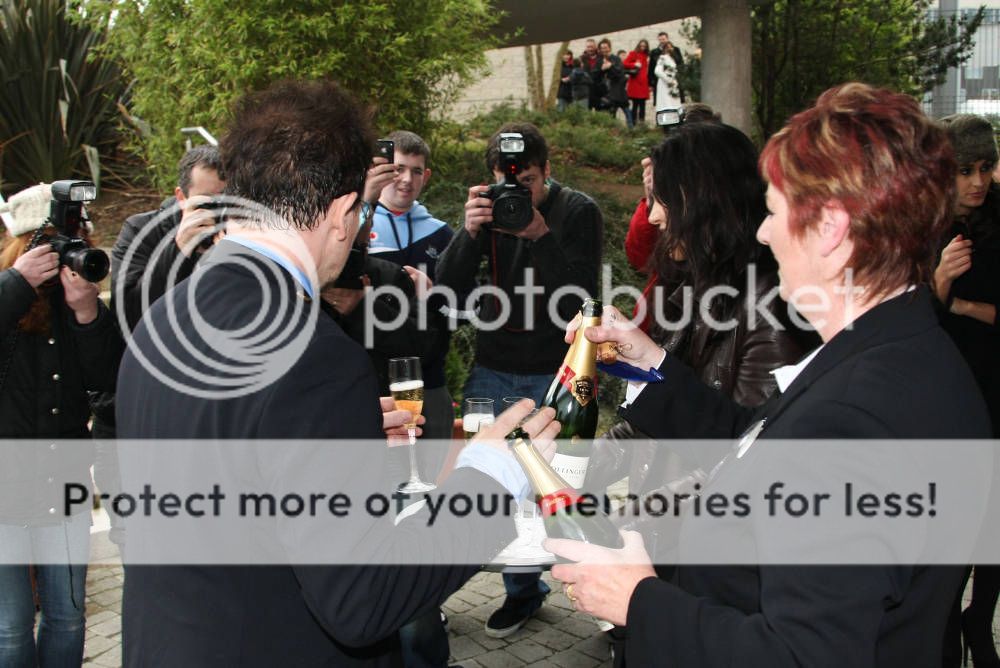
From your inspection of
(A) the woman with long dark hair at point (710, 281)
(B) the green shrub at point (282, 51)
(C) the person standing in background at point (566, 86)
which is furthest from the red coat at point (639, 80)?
(A) the woman with long dark hair at point (710, 281)

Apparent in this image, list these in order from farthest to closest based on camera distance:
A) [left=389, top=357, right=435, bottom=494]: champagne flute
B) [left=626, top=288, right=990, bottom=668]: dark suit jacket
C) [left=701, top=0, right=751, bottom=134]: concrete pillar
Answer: [left=701, top=0, right=751, bottom=134]: concrete pillar
[left=389, top=357, right=435, bottom=494]: champagne flute
[left=626, top=288, right=990, bottom=668]: dark suit jacket

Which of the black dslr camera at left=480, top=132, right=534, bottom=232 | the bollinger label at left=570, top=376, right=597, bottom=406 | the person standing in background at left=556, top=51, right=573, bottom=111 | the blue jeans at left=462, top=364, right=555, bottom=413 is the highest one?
the person standing in background at left=556, top=51, right=573, bottom=111

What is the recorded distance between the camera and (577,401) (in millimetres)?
2688

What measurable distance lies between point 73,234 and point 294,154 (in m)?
2.04

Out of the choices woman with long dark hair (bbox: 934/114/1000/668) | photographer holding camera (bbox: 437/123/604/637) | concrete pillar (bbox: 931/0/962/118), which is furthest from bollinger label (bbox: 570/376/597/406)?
concrete pillar (bbox: 931/0/962/118)

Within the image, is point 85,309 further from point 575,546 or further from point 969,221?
point 969,221

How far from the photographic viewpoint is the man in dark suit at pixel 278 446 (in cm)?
162

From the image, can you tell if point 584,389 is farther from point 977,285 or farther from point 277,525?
point 977,285

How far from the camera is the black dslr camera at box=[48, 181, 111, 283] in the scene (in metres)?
3.28

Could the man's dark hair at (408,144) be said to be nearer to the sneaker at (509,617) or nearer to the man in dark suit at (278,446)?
the sneaker at (509,617)

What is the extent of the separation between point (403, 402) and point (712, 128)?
1.36 meters

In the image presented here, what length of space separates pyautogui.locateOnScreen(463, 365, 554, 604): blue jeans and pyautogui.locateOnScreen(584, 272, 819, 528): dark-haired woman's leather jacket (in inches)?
57.9

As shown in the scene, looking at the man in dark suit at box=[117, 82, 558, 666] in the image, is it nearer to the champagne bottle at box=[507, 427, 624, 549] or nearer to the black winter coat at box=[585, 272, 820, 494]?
the champagne bottle at box=[507, 427, 624, 549]

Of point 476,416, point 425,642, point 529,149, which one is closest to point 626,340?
point 476,416
